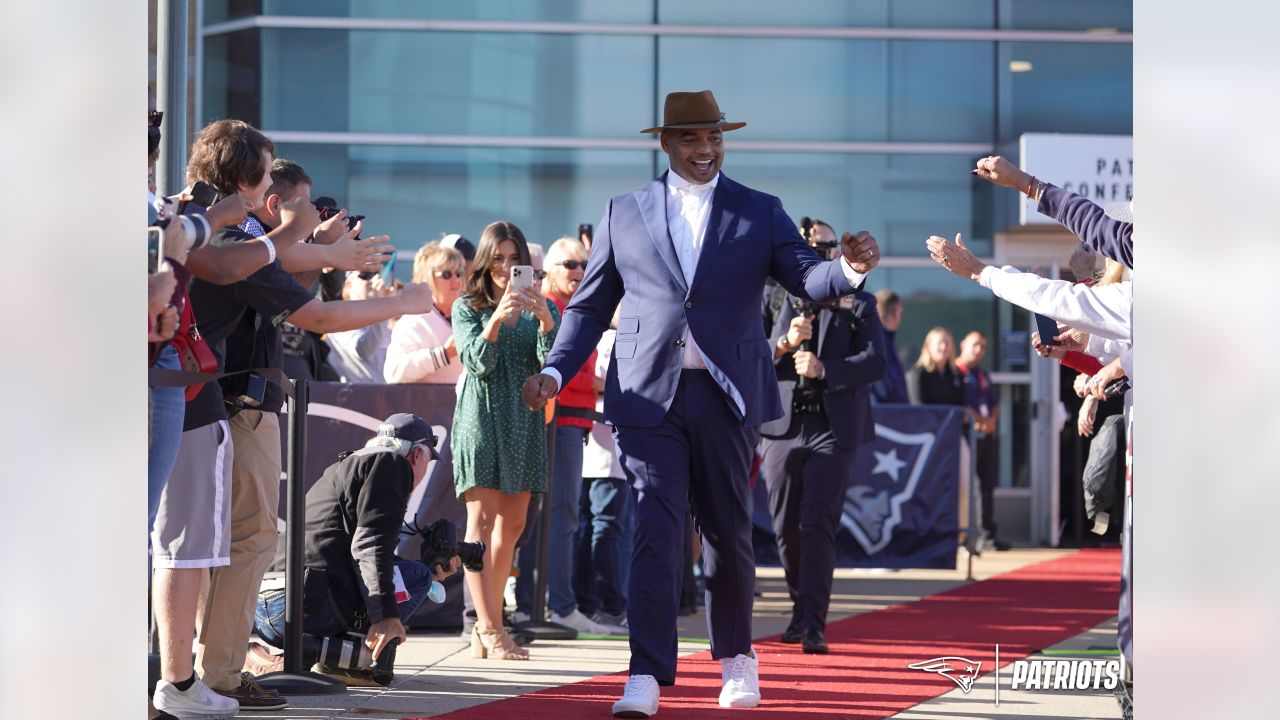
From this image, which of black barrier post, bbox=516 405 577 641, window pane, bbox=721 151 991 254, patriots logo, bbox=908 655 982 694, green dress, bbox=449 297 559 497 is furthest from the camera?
window pane, bbox=721 151 991 254

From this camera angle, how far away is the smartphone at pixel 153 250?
12.2 feet

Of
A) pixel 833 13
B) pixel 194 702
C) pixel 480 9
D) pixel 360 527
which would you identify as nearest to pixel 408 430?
pixel 360 527

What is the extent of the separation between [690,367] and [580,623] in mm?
2903

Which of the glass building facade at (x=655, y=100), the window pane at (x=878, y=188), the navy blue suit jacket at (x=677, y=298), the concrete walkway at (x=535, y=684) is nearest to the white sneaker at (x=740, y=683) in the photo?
the concrete walkway at (x=535, y=684)

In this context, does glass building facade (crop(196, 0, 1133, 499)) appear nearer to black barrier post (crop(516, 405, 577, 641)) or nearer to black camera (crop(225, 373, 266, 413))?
black barrier post (crop(516, 405, 577, 641))

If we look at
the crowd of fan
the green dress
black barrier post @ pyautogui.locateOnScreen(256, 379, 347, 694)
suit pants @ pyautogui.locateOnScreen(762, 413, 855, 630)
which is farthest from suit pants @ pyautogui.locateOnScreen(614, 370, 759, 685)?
suit pants @ pyautogui.locateOnScreen(762, 413, 855, 630)

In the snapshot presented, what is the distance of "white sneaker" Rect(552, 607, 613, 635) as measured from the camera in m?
8.05

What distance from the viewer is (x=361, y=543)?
607cm

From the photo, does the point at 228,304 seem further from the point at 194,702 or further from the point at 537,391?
the point at 194,702

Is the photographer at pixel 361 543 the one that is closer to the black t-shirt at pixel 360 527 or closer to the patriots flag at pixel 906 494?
the black t-shirt at pixel 360 527

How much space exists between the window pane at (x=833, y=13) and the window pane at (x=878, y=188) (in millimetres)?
1233

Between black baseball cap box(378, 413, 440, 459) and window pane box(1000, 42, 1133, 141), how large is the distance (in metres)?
10.1
